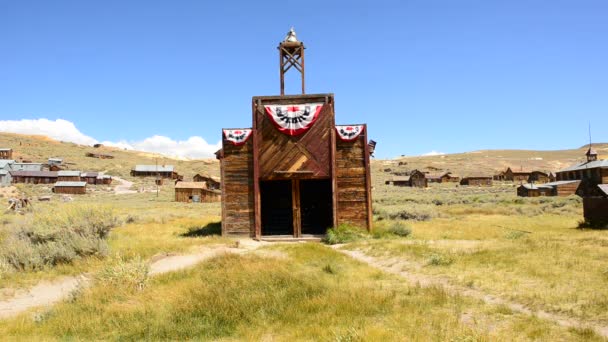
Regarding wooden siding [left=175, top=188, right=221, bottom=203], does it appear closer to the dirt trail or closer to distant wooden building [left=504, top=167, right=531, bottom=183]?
the dirt trail

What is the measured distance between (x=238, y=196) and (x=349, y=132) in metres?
5.40

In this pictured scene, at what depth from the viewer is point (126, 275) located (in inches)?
334

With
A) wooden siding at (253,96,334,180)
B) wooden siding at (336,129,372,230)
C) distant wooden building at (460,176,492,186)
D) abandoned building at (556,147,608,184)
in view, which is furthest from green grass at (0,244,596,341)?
distant wooden building at (460,176,492,186)

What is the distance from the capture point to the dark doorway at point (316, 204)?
20.5 m

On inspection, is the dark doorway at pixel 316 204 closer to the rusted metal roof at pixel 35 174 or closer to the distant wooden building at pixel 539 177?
the rusted metal roof at pixel 35 174

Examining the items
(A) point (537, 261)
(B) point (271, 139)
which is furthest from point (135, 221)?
A: (A) point (537, 261)

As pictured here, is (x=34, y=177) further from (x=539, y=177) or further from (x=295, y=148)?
(x=539, y=177)

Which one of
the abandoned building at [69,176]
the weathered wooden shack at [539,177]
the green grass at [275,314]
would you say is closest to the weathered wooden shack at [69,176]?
the abandoned building at [69,176]

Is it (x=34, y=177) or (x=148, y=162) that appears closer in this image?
(x=34, y=177)

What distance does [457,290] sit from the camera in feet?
26.0

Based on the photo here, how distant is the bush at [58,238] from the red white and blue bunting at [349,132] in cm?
967

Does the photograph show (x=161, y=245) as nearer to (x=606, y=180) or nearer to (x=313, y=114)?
(x=313, y=114)

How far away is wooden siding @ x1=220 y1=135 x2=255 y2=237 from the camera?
1686cm

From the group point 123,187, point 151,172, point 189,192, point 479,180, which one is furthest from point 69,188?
point 479,180
